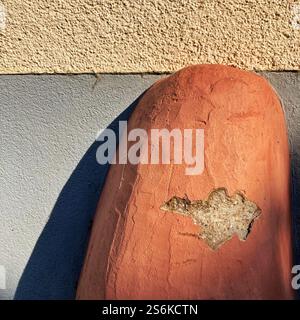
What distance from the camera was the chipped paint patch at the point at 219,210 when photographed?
1.33 m

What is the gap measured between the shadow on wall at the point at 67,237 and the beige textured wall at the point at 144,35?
0.22 meters

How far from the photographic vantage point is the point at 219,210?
4.45 feet

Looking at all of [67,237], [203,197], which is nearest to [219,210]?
[203,197]

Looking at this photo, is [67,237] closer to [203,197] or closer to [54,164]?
[54,164]

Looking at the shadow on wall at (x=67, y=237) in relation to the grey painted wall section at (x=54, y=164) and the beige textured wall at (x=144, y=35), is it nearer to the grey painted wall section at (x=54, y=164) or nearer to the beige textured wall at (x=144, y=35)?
the grey painted wall section at (x=54, y=164)

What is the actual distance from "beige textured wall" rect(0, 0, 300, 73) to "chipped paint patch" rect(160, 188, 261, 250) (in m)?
0.68

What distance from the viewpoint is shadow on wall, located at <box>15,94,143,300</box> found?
72.0 inches

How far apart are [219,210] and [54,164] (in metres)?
0.76

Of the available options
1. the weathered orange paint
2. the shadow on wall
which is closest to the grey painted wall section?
the shadow on wall

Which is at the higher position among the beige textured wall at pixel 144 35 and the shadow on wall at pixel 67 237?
the beige textured wall at pixel 144 35

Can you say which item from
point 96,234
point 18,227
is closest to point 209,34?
point 96,234

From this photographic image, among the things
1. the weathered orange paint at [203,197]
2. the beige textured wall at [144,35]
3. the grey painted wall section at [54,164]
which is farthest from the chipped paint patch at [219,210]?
the beige textured wall at [144,35]

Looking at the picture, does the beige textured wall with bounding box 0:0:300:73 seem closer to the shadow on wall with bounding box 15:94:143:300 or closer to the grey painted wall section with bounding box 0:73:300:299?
the grey painted wall section with bounding box 0:73:300:299

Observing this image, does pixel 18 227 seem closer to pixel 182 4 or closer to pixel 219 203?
pixel 219 203
